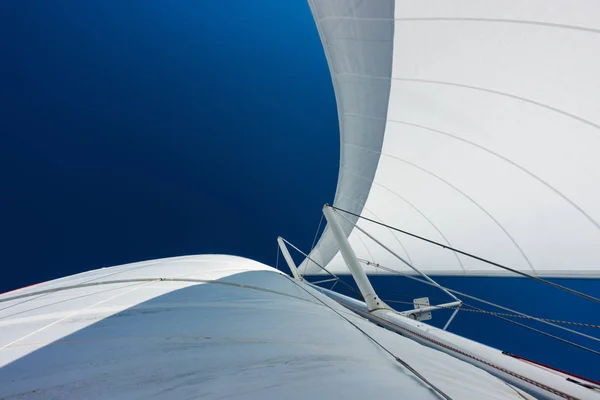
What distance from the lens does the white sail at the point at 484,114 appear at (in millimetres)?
2484

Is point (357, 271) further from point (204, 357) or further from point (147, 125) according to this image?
point (147, 125)

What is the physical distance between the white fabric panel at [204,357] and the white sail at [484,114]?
8.22ft

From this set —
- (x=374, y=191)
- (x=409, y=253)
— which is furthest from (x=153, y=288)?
(x=409, y=253)

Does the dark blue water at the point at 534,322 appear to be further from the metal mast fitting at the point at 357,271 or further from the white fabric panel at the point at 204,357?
the white fabric panel at the point at 204,357

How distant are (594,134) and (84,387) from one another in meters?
3.68

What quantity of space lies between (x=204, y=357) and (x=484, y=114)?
3.55m

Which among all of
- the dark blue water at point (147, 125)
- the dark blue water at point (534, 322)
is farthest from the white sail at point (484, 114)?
the dark blue water at point (147, 125)

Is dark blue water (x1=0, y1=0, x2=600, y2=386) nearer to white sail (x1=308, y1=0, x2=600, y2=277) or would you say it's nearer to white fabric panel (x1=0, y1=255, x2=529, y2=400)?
white sail (x1=308, y1=0, x2=600, y2=277)

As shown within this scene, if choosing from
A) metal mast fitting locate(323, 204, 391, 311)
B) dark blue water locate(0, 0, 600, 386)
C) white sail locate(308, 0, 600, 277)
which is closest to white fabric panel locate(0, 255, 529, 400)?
metal mast fitting locate(323, 204, 391, 311)

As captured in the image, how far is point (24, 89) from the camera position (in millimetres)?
9414

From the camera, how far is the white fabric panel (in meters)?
0.78

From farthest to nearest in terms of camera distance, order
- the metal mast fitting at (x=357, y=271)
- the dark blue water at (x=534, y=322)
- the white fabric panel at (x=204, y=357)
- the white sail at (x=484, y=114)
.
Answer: the dark blue water at (x=534, y=322)
the metal mast fitting at (x=357, y=271)
the white sail at (x=484, y=114)
the white fabric panel at (x=204, y=357)

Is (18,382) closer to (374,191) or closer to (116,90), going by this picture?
(374,191)

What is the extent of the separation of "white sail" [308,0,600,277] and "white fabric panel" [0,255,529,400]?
98.7 inches
